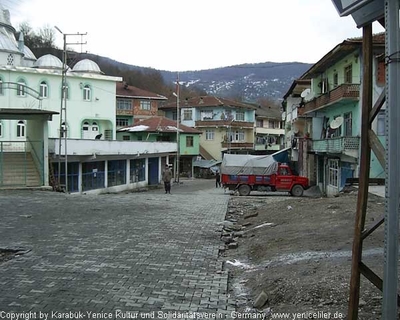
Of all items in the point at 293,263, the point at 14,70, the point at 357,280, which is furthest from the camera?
the point at 14,70

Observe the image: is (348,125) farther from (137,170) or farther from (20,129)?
(20,129)

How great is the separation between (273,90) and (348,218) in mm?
126200

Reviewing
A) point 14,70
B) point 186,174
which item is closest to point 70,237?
point 14,70

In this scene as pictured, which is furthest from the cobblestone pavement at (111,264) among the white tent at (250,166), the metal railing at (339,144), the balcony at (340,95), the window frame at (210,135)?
the window frame at (210,135)

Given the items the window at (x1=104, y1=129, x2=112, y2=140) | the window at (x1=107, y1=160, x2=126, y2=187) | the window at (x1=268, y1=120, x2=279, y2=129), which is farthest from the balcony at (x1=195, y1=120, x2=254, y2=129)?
the window at (x1=107, y1=160, x2=126, y2=187)

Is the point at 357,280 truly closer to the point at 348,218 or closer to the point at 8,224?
the point at 348,218

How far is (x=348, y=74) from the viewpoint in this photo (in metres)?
27.2

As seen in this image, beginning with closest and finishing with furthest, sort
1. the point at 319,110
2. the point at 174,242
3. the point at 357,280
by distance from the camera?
the point at 357,280, the point at 174,242, the point at 319,110

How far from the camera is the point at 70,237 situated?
9836mm

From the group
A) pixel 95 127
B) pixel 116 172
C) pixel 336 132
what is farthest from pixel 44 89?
pixel 336 132

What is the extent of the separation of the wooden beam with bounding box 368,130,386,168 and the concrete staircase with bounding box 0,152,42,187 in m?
21.1

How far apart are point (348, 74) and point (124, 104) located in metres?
38.3

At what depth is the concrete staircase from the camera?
22.4 metres

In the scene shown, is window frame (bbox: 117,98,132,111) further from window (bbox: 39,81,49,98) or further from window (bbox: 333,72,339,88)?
window (bbox: 333,72,339,88)
